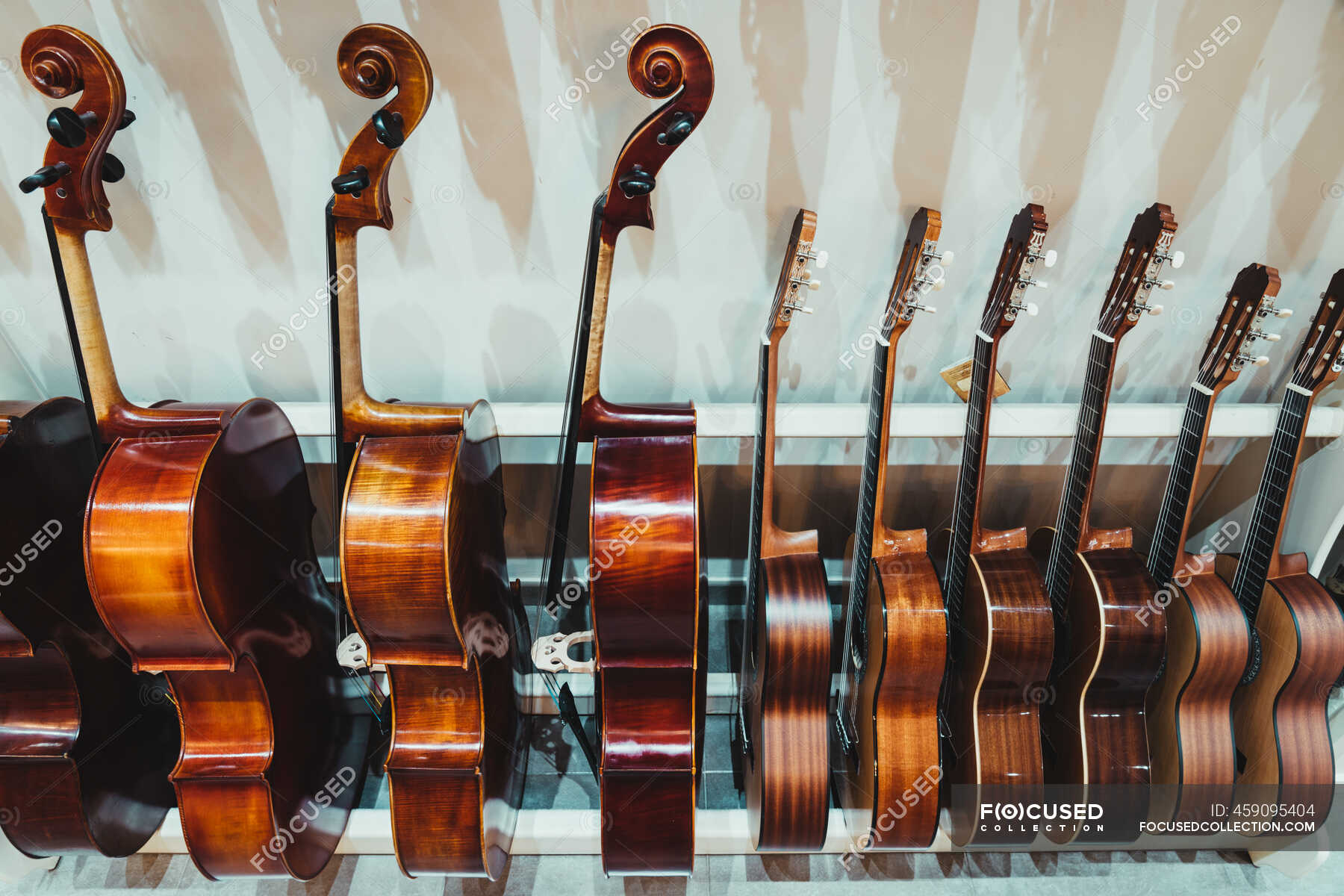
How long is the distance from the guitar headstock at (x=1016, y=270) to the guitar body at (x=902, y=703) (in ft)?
1.65

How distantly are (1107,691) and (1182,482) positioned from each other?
0.47 meters

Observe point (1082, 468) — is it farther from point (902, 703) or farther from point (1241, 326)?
point (902, 703)

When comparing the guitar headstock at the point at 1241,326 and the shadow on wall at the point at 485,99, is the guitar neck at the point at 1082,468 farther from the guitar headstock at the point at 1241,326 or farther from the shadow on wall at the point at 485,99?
the shadow on wall at the point at 485,99

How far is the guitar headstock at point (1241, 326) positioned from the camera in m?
1.47

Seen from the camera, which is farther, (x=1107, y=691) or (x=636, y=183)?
(x=1107, y=691)

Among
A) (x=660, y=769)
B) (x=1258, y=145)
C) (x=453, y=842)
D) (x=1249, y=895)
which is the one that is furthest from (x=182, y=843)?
(x=1258, y=145)

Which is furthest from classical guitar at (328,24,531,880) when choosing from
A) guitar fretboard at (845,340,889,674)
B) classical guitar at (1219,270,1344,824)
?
classical guitar at (1219,270,1344,824)

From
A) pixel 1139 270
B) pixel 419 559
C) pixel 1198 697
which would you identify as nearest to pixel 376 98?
pixel 419 559

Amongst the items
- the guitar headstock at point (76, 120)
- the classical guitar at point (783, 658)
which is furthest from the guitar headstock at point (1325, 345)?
the guitar headstock at point (76, 120)

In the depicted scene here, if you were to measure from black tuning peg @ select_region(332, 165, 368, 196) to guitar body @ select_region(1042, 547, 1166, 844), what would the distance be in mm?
1590

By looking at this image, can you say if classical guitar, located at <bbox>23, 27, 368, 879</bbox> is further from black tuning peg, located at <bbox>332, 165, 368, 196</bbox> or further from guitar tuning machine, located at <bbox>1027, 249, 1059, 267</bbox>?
guitar tuning machine, located at <bbox>1027, 249, 1059, 267</bbox>

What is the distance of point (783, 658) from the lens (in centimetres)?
158

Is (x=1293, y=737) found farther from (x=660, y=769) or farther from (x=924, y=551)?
(x=660, y=769)

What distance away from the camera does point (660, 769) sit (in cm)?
154
